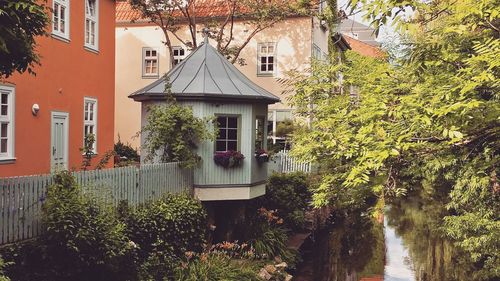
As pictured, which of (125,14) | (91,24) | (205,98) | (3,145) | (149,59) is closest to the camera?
(205,98)

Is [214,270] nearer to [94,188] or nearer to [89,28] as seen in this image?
[94,188]

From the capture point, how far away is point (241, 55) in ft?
84.8

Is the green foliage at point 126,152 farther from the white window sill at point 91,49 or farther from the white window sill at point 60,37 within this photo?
the white window sill at point 60,37

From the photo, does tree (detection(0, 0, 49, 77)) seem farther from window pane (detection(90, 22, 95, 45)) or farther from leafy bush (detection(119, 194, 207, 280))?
window pane (detection(90, 22, 95, 45))

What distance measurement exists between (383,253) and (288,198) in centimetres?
459

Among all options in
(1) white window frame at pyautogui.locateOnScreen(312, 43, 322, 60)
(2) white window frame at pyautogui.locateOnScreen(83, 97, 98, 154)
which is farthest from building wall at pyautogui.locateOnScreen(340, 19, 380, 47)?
(2) white window frame at pyautogui.locateOnScreen(83, 97, 98, 154)

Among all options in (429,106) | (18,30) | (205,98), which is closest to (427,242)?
(205,98)

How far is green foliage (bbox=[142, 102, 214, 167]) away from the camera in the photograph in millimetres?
12064

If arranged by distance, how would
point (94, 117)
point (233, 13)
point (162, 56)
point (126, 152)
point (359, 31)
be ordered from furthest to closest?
point (359, 31), point (162, 56), point (233, 13), point (126, 152), point (94, 117)

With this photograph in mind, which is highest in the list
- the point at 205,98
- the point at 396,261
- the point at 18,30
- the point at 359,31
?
the point at 359,31

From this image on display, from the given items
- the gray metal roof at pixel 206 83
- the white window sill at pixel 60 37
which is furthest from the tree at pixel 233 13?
the gray metal roof at pixel 206 83

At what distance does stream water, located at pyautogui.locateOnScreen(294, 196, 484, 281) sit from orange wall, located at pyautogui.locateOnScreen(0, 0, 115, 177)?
7.92 metres

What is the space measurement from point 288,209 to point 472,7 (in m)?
12.6

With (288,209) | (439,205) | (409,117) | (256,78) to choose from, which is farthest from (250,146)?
(439,205)
